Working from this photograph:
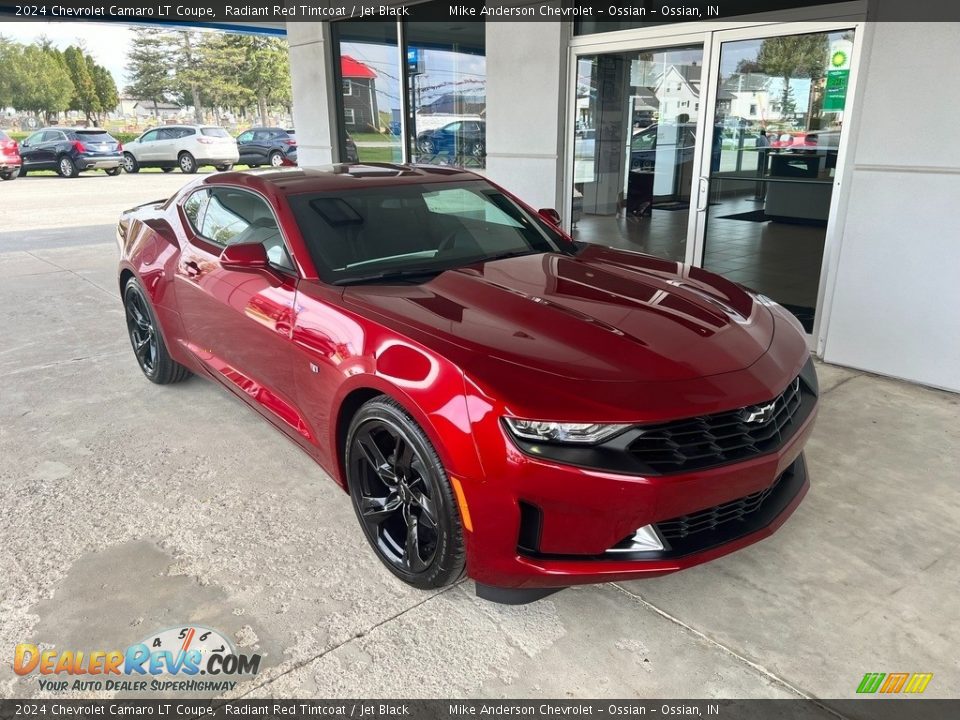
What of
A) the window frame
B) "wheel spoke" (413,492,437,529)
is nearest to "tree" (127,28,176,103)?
the window frame

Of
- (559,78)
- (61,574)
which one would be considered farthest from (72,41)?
(61,574)

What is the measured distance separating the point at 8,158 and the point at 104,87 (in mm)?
27826

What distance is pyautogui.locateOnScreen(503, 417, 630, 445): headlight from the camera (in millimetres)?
2160

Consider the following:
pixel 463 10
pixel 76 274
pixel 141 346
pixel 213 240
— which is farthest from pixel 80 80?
pixel 213 240

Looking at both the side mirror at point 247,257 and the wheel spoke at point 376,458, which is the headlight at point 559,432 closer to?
the wheel spoke at point 376,458

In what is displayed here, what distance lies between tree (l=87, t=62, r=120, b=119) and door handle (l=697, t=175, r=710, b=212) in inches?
1996

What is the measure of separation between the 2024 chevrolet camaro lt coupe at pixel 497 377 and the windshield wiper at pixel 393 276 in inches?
0.8

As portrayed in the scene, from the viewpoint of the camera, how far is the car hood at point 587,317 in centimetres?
238

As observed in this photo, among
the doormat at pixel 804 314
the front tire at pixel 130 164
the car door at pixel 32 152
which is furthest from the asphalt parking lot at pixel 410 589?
the front tire at pixel 130 164

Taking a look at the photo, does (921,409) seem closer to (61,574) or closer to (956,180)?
(956,180)

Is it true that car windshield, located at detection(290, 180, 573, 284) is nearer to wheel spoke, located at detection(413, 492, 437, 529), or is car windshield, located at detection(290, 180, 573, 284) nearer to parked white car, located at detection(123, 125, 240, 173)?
wheel spoke, located at detection(413, 492, 437, 529)

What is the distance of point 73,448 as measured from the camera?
3.99 metres

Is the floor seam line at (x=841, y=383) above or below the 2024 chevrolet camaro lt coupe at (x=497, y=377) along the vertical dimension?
below

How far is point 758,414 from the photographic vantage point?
92.7 inches
